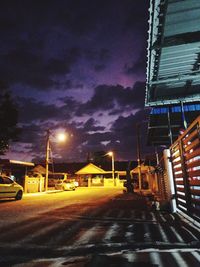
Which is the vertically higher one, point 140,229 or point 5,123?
point 5,123

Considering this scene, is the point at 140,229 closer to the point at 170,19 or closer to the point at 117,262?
the point at 117,262

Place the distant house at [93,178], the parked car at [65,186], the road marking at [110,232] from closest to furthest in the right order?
the road marking at [110,232] → the parked car at [65,186] → the distant house at [93,178]

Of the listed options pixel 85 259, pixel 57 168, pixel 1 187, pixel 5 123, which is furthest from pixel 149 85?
pixel 57 168

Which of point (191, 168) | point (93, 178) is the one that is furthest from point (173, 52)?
point (93, 178)

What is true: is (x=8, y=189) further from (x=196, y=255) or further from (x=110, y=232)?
(x=196, y=255)

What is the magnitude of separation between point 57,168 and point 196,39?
6575 cm

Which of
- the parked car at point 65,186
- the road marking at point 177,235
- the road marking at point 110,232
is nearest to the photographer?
the road marking at point 177,235

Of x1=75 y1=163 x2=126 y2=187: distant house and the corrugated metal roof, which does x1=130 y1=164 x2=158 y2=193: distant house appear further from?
x1=75 y1=163 x2=126 y2=187: distant house

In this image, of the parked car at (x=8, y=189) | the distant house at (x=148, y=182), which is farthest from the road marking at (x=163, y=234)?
the parked car at (x=8, y=189)

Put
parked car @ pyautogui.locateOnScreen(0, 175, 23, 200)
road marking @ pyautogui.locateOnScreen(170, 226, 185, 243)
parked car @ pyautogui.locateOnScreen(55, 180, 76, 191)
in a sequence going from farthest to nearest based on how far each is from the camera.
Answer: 1. parked car @ pyautogui.locateOnScreen(55, 180, 76, 191)
2. parked car @ pyautogui.locateOnScreen(0, 175, 23, 200)
3. road marking @ pyautogui.locateOnScreen(170, 226, 185, 243)

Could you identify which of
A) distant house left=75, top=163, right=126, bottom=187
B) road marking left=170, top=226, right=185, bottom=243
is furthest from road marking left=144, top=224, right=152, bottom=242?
distant house left=75, top=163, right=126, bottom=187

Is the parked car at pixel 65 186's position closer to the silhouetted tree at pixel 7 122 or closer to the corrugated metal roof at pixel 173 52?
the silhouetted tree at pixel 7 122

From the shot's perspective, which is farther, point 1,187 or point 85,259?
point 1,187

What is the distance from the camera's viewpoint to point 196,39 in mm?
4367
